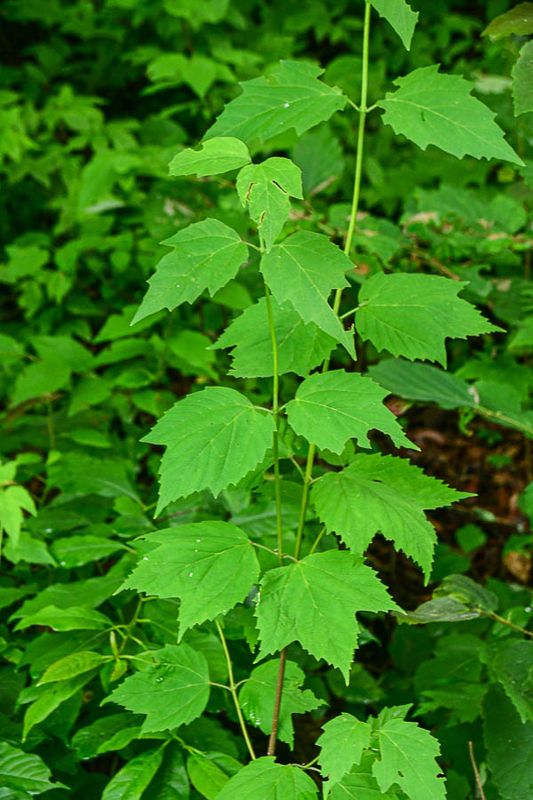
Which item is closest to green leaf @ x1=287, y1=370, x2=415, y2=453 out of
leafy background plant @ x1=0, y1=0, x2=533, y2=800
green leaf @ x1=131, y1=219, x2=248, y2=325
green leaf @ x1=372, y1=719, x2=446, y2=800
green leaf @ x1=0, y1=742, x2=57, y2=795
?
leafy background plant @ x1=0, y1=0, x2=533, y2=800

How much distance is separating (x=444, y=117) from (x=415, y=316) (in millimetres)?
337

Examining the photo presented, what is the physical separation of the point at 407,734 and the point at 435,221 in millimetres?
1959

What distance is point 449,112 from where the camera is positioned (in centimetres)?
159

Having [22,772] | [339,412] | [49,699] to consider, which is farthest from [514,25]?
[22,772]

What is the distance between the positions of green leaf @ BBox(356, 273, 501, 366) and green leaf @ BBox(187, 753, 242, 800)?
83cm

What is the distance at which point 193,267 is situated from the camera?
1.48m

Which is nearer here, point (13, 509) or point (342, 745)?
point (342, 745)

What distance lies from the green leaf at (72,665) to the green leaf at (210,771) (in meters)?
0.26

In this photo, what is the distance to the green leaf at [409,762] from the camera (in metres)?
1.41

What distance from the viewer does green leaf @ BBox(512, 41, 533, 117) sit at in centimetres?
185

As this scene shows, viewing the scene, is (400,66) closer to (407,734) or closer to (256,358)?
(256,358)

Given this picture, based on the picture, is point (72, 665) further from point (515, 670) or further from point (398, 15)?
point (398, 15)

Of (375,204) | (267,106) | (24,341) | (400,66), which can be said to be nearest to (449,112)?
(267,106)

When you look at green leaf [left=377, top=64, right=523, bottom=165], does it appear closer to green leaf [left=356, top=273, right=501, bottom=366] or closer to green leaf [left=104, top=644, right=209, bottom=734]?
green leaf [left=356, top=273, right=501, bottom=366]
